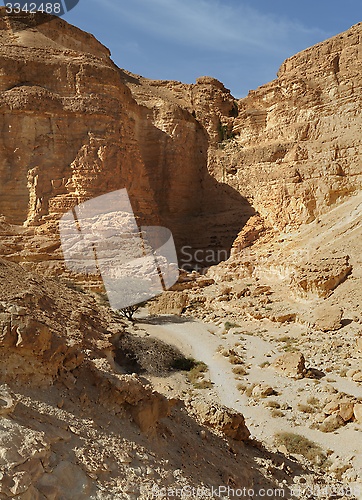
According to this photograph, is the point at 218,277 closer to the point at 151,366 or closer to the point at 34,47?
the point at 151,366

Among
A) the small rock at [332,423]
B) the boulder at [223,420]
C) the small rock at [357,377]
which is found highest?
the boulder at [223,420]

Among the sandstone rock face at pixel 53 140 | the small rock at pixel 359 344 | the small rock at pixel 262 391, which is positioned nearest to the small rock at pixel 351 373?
the small rock at pixel 359 344

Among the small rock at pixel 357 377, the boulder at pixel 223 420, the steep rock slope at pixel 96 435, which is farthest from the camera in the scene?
the small rock at pixel 357 377

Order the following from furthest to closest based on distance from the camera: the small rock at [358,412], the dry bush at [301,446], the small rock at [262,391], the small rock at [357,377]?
the small rock at [357,377] < the small rock at [262,391] < the small rock at [358,412] < the dry bush at [301,446]

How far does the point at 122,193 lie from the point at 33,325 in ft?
59.2

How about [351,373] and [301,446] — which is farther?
[351,373]

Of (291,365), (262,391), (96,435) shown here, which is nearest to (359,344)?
(291,365)

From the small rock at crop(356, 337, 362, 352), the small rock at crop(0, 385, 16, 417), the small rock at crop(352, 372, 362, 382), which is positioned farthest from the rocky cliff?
the small rock at crop(0, 385, 16, 417)

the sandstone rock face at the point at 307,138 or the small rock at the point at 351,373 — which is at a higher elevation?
the sandstone rock face at the point at 307,138

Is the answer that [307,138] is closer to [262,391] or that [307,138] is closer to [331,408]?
[262,391]

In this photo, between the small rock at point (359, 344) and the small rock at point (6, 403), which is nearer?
the small rock at point (6, 403)

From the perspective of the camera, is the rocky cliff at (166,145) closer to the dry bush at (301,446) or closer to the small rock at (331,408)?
the small rock at (331,408)

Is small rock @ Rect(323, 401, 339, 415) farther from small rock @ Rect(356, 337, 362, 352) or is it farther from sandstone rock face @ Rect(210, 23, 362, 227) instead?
sandstone rock face @ Rect(210, 23, 362, 227)

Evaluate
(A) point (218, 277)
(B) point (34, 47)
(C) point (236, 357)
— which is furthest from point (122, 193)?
(C) point (236, 357)
